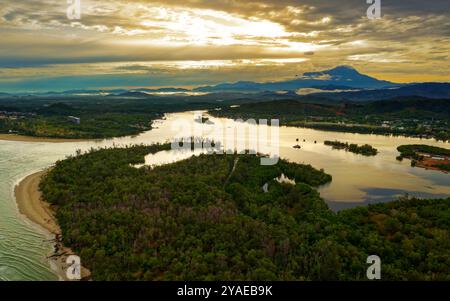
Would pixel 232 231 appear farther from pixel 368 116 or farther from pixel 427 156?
pixel 368 116

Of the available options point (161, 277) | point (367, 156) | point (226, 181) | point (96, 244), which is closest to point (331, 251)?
point (161, 277)

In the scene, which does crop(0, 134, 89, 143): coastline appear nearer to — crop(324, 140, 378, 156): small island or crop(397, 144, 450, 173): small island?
crop(324, 140, 378, 156): small island

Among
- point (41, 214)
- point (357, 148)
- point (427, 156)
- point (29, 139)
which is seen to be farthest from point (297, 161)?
point (29, 139)

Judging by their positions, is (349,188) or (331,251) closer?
(331,251)

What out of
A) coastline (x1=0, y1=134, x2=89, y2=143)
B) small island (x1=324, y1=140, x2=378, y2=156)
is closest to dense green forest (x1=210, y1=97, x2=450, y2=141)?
small island (x1=324, y1=140, x2=378, y2=156)

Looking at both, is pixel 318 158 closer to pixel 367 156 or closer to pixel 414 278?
pixel 367 156

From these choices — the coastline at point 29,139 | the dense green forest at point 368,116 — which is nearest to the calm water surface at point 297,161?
the coastline at point 29,139
